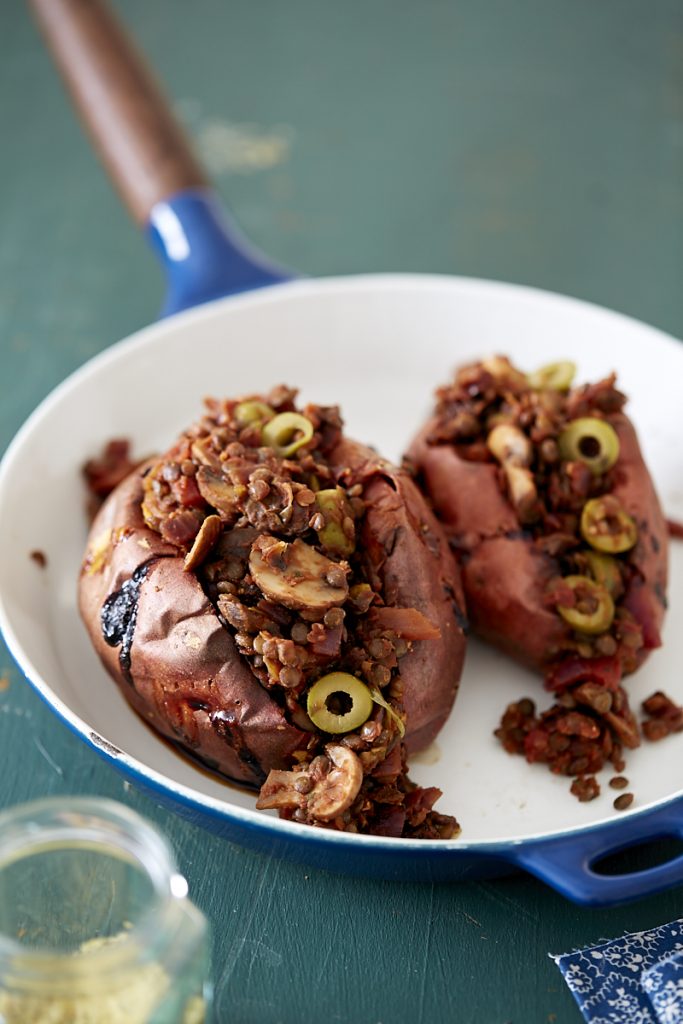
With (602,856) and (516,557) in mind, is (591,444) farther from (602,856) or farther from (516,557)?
(602,856)

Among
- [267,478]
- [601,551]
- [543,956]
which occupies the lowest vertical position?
[543,956]

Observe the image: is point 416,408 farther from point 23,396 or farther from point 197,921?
point 197,921

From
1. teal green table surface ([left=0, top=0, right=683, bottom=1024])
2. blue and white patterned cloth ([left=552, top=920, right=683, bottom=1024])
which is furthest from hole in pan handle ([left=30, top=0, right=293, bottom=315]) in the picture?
blue and white patterned cloth ([left=552, top=920, right=683, bottom=1024])

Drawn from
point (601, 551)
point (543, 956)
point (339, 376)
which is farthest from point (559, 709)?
point (339, 376)

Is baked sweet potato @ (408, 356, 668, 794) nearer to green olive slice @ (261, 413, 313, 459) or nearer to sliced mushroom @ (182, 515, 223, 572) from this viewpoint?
green olive slice @ (261, 413, 313, 459)

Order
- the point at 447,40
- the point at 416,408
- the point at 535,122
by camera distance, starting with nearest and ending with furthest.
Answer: the point at 416,408 → the point at 535,122 → the point at 447,40

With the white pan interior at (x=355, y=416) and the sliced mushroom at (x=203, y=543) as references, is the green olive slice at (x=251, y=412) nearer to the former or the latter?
the sliced mushroom at (x=203, y=543)

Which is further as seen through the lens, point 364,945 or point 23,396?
point 23,396

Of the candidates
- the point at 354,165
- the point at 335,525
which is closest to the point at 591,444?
the point at 335,525
